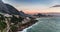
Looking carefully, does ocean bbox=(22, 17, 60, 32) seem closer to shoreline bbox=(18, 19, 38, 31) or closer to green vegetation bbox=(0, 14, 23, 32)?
shoreline bbox=(18, 19, 38, 31)

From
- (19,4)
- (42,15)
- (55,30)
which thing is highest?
(19,4)

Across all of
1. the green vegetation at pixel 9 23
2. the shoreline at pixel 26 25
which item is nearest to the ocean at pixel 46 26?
the shoreline at pixel 26 25

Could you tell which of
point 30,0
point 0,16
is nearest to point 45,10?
point 30,0

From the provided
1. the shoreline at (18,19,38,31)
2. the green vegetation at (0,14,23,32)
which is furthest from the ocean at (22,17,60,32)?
the green vegetation at (0,14,23,32)

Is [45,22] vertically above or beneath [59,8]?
beneath

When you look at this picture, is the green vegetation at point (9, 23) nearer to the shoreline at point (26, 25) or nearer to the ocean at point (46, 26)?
the shoreline at point (26, 25)

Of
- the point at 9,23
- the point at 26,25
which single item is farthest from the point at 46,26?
the point at 9,23

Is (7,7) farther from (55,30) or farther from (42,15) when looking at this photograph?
(55,30)

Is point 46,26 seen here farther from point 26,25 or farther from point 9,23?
point 9,23
